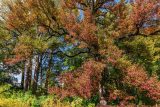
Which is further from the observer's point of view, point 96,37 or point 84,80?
point 96,37

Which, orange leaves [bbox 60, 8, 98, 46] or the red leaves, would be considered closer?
the red leaves

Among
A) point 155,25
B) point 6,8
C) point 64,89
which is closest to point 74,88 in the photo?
point 64,89

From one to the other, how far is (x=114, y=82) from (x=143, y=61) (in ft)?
7.54

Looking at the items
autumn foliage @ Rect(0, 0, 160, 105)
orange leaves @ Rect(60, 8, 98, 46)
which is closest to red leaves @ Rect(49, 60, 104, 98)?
autumn foliage @ Rect(0, 0, 160, 105)

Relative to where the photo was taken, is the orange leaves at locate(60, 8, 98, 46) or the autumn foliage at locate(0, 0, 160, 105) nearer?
the autumn foliage at locate(0, 0, 160, 105)

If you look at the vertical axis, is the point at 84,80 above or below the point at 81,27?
below

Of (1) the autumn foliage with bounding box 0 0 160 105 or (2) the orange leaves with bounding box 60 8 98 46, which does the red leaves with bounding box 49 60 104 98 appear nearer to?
(1) the autumn foliage with bounding box 0 0 160 105

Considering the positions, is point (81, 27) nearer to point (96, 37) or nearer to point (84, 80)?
point (96, 37)

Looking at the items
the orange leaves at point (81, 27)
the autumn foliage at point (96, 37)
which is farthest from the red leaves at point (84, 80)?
the orange leaves at point (81, 27)

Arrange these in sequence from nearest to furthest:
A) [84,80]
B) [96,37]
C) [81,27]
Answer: [84,80]
[96,37]
[81,27]

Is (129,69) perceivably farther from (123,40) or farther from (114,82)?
(114,82)

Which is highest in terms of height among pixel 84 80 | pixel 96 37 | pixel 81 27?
pixel 81 27

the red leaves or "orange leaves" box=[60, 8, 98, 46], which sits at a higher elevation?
"orange leaves" box=[60, 8, 98, 46]

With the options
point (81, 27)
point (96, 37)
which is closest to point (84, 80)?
point (96, 37)
